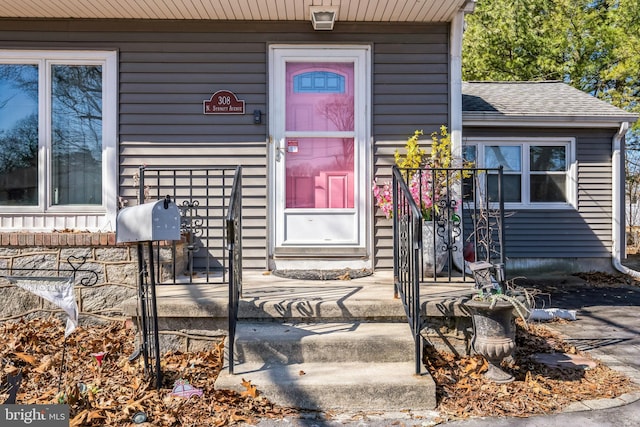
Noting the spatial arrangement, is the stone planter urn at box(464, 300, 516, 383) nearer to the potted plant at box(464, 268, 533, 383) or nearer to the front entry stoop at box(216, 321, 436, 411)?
the potted plant at box(464, 268, 533, 383)

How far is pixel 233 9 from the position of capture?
13.8 feet

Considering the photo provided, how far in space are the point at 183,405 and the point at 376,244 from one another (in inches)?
94.3

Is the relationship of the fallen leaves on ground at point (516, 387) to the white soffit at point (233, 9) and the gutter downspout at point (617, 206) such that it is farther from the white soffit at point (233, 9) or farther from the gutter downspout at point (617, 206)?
the gutter downspout at point (617, 206)

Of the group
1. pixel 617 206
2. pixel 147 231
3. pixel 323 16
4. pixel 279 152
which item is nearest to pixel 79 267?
pixel 147 231

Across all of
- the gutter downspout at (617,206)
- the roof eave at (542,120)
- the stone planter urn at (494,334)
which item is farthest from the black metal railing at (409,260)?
the gutter downspout at (617,206)

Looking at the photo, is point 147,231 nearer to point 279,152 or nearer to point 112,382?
point 112,382

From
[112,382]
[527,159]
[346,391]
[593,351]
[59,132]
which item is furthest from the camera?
[527,159]

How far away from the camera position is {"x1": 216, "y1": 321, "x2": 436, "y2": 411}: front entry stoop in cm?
259

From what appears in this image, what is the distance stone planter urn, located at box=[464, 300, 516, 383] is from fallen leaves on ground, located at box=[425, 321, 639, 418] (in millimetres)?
71

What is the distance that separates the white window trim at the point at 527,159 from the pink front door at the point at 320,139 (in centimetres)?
372

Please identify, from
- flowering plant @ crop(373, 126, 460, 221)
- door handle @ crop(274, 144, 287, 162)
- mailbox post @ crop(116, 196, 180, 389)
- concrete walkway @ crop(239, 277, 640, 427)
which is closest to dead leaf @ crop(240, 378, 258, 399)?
concrete walkway @ crop(239, 277, 640, 427)

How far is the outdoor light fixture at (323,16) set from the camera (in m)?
4.13

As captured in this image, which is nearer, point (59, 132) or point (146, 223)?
point (146, 223)

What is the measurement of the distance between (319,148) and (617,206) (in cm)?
585
